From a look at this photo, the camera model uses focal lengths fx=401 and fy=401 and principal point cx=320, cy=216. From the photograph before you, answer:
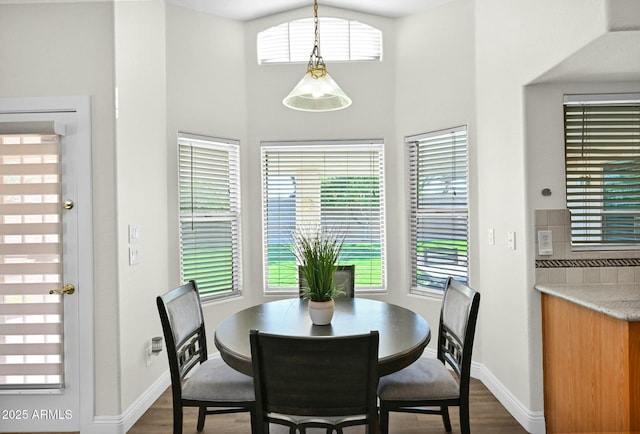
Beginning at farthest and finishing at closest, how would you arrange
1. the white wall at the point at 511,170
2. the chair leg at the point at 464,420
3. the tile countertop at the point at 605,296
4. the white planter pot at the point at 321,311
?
the white wall at the point at 511,170
the white planter pot at the point at 321,311
the chair leg at the point at 464,420
the tile countertop at the point at 605,296

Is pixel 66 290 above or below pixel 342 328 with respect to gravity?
above

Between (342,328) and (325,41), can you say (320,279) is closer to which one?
(342,328)

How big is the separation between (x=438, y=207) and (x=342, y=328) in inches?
77.3

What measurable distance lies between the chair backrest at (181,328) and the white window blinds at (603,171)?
2.45 meters

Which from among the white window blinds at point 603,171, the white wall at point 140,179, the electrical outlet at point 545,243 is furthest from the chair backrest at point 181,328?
the white window blinds at point 603,171

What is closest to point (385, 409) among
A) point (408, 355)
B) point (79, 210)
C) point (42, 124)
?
point (408, 355)

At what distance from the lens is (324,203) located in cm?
400

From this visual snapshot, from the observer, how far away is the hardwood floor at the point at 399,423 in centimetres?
261

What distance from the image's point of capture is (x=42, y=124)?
101 inches

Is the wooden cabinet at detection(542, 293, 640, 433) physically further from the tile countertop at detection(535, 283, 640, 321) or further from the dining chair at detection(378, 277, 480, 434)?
the dining chair at detection(378, 277, 480, 434)

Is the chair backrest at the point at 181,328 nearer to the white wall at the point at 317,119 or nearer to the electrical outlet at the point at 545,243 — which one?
the white wall at the point at 317,119

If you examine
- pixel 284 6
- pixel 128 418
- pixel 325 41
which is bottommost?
pixel 128 418

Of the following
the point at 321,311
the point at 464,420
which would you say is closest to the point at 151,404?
the point at 321,311

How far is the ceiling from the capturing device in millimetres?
3572
